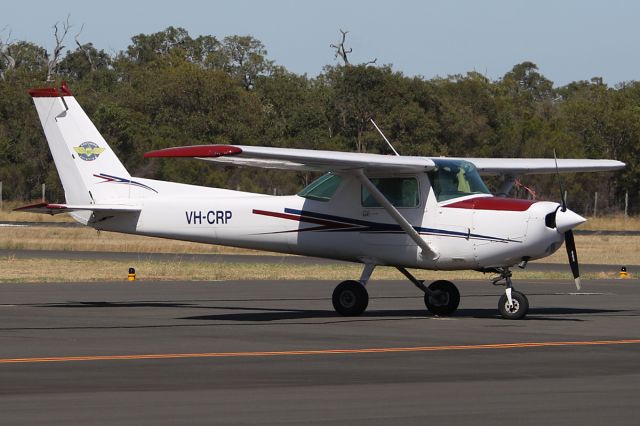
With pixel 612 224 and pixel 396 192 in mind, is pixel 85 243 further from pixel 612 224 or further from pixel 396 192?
pixel 612 224

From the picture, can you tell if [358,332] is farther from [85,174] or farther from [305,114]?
[305,114]

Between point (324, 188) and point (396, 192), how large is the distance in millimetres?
1182

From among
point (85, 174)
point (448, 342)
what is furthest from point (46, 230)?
point (448, 342)

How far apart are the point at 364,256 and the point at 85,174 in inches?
195

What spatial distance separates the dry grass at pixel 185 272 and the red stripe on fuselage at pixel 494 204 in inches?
402

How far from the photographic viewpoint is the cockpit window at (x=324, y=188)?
1873 cm

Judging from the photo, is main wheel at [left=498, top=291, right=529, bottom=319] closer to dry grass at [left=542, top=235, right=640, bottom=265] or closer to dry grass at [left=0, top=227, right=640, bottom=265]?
dry grass at [left=542, top=235, right=640, bottom=265]

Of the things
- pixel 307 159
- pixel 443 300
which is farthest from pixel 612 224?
pixel 307 159

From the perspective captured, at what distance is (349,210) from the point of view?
18500mm

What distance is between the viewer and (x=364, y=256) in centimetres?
1850

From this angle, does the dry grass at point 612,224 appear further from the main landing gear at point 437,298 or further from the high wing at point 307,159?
the high wing at point 307,159

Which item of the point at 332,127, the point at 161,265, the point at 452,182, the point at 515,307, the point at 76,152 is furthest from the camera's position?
the point at 332,127

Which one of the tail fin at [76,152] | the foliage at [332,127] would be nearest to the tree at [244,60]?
the foliage at [332,127]

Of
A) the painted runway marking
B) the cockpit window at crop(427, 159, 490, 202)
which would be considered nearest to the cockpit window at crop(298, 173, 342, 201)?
the cockpit window at crop(427, 159, 490, 202)
